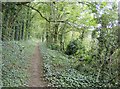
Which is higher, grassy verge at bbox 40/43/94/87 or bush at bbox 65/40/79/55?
bush at bbox 65/40/79/55

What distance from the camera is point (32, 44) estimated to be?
282 centimetres

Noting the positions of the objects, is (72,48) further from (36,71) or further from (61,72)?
(36,71)

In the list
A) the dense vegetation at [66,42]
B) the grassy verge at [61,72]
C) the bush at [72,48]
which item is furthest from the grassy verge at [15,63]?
the bush at [72,48]

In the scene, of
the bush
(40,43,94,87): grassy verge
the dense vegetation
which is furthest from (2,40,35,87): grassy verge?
the bush

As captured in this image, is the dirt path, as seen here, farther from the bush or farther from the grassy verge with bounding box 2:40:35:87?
the bush

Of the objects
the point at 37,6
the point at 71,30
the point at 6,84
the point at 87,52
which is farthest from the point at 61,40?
the point at 6,84

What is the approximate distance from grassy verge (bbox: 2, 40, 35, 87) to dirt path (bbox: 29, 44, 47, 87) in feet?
0.21

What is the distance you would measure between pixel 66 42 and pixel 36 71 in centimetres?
54

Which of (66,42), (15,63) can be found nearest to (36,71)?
(15,63)

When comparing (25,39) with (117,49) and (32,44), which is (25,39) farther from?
(117,49)

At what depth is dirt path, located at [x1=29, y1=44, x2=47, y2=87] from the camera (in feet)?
8.98

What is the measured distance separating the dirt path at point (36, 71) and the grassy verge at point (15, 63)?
6 centimetres

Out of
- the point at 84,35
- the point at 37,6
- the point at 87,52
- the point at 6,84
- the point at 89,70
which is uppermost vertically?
the point at 37,6

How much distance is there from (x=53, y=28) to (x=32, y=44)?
34 centimetres
